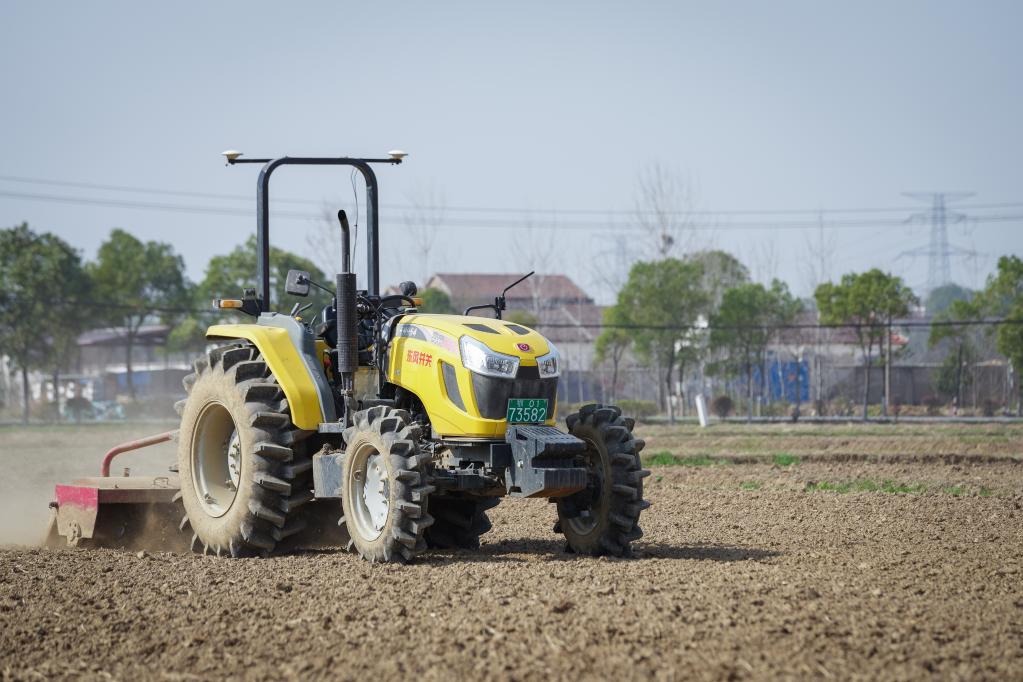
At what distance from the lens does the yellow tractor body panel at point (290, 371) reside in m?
10.2

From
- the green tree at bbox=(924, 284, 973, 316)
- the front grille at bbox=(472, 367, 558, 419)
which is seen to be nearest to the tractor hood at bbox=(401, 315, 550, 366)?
the front grille at bbox=(472, 367, 558, 419)

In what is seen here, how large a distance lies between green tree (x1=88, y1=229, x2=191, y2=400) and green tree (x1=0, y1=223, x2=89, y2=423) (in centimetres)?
324

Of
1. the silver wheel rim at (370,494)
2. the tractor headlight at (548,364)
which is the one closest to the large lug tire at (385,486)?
the silver wheel rim at (370,494)

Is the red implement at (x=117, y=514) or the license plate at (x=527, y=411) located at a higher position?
the license plate at (x=527, y=411)

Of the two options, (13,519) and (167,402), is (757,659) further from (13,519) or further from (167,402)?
(167,402)

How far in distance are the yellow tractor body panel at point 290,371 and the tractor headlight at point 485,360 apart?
145 cm

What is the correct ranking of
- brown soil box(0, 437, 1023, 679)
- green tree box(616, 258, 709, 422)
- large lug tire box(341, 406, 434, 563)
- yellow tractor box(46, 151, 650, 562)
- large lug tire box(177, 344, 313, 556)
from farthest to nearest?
green tree box(616, 258, 709, 422)
large lug tire box(177, 344, 313, 556)
yellow tractor box(46, 151, 650, 562)
large lug tire box(341, 406, 434, 563)
brown soil box(0, 437, 1023, 679)

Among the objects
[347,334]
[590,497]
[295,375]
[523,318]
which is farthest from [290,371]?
[523,318]

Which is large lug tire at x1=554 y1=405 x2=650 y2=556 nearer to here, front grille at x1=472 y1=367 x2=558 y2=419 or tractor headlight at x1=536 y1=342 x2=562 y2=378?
tractor headlight at x1=536 y1=342 x2=562 y2=378

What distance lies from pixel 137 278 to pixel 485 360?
50.0 m

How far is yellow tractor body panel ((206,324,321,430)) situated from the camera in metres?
10.2

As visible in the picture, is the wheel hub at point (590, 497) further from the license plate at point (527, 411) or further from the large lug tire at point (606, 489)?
the license plate at point (527, 411)

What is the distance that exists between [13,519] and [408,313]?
634cm

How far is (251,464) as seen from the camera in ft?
33.2
